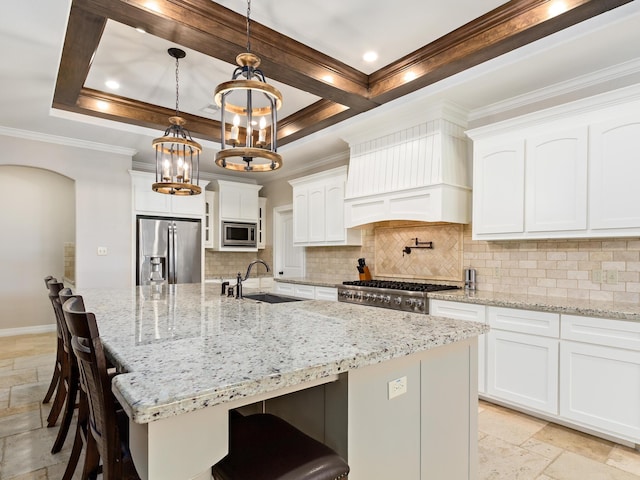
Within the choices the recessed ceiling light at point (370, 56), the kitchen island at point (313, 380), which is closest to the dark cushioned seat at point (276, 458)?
the kitchen island at point (313, 380)

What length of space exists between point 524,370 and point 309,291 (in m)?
2.73

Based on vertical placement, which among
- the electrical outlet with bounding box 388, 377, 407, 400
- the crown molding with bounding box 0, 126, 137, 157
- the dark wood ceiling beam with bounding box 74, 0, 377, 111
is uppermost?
the dark wood ceiling beam with bounding box 74, 0, 377, 111

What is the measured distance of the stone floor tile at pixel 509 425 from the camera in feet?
8.50

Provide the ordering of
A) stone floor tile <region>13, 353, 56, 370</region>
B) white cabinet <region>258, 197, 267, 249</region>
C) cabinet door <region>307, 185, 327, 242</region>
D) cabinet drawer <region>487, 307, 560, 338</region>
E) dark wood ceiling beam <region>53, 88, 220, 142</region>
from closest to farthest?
cabinet drawer <region>487, 307, 560, 338</region> → dark wood ceiling beam <region>53, 88, 220, 142</region> → stone floor tile <region>13, 353, 56, 370</region> → cabinet door <region>307, 185, 327, 242</region> → white cabinet <region>258, 197, 267, 249</region>

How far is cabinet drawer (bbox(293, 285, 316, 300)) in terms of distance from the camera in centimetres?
489

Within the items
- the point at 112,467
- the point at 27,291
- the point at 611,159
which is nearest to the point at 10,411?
the point at 112,467

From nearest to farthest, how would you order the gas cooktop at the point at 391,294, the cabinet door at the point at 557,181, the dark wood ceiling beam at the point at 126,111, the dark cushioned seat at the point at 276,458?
the dark cushioned seat at the point at 276,458
the cabinet door at the point at 557,181
the gas cooktop at the point at 391,294
the dark wood ceiling beam at the point at 126,111

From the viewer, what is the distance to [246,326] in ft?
5.52

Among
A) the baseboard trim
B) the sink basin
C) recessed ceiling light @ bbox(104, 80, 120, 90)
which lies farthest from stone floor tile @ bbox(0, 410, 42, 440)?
the baseboard trim

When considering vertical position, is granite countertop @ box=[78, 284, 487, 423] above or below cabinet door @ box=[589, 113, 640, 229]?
below

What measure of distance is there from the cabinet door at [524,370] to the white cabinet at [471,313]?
51 millimetres

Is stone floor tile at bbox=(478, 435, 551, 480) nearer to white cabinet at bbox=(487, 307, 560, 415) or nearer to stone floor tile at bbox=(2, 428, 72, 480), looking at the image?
white cabinet at bbox=(487, 307, 560, 415)

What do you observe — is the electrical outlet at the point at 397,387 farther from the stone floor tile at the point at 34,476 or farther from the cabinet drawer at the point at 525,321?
the stone floor tile at the point at 34,476

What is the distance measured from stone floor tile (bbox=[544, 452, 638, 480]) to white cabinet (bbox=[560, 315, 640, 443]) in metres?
0.32
